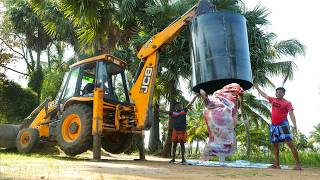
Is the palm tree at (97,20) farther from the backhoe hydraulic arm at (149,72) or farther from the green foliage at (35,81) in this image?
the green foliage at (35,81)

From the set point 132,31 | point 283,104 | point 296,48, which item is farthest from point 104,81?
point 296,48

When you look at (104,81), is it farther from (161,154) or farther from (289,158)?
(161,154)

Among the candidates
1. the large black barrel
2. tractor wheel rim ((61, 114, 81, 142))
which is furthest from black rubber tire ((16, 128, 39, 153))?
the large black barrel

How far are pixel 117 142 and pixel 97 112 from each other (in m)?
2.07

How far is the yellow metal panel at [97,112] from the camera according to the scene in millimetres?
8617

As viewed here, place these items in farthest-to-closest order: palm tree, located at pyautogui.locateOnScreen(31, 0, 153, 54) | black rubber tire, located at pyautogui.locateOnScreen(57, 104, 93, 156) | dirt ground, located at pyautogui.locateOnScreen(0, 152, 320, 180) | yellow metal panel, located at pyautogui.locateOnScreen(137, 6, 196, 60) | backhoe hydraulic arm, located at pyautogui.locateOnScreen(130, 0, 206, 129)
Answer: palm tree, located at pyautogui.locateOnScreen(31, 0, 153, 54), yellow metal panel, located at pyautogui.locateOnScreen(137, 6, 196, 60), backhoe hydraulic arm, located at pyautogui.locateOnScreen(130, 0, 206, 129), black rubber tire, located at pyautogui.locateOnScreen(57, 104, 93, 156), dirt ground, located at pyautogui.locateOnScreen(0, 152, 320, 180)

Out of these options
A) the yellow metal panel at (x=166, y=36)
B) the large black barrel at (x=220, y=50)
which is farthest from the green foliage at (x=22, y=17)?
the large black barrel at (x=220, y=50)

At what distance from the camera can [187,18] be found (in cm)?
948

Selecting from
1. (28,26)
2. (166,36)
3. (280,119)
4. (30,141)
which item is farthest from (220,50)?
(28,26)

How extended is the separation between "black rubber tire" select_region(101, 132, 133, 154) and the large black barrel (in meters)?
2.89

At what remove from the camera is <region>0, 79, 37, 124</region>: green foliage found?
2148cm

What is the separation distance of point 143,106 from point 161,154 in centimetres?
765

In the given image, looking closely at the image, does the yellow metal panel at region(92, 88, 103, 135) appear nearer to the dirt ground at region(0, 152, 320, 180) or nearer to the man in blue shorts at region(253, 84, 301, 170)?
the dirt ground at region(0, 152, 320, 180)

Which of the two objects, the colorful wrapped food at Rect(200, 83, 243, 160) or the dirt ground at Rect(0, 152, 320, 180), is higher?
the colorful wrapped food at Rect(200, 83, 243, 160)
